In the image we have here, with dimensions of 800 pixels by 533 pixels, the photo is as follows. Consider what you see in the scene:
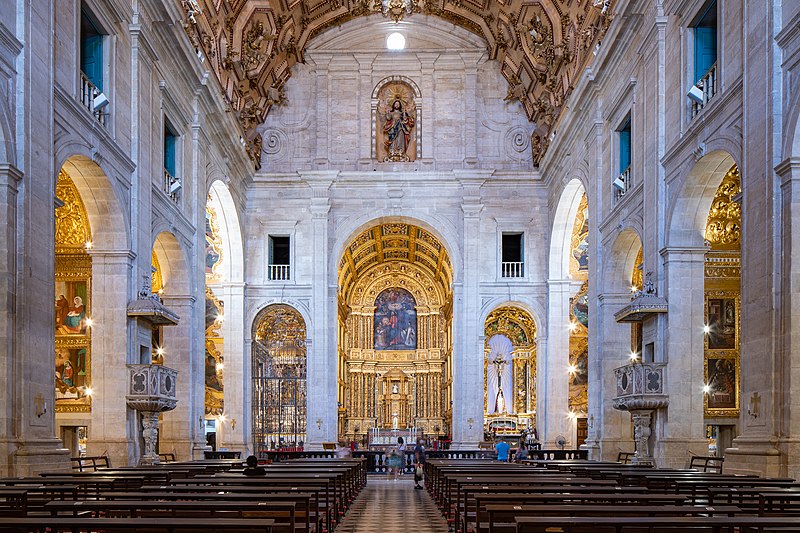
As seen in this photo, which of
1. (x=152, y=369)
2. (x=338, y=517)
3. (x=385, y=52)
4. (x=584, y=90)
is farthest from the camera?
(x=385, y=52)

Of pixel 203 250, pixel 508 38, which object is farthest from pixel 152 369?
pixel 508 38

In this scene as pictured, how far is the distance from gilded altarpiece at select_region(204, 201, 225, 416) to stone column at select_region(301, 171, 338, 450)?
Result: 319 centimetres

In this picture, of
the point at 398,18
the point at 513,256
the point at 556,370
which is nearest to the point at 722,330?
the point at 556,370

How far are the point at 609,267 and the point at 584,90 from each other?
202 inches

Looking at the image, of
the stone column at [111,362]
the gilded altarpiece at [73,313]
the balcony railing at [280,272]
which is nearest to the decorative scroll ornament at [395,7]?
the balcony railing at [280,272]

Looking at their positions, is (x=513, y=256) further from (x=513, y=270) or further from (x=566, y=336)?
(x=566, y=336)

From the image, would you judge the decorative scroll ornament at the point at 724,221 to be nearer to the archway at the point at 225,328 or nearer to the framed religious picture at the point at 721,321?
the framed religious picture at the point at 721,321

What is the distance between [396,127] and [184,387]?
15282 millimetres

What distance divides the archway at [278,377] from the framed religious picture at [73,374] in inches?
539

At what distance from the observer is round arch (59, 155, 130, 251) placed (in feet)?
62.2

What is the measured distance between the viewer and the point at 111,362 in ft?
65.0

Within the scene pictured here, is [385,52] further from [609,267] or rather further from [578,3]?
[609,267]

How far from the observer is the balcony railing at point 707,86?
59.2 feet

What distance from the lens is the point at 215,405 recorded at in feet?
117
